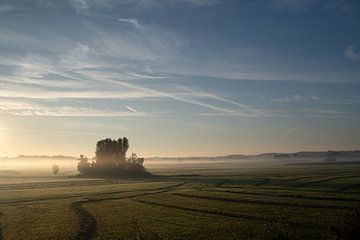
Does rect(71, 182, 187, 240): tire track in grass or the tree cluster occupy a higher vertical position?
the tree cluster

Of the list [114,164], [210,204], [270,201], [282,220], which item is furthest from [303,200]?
[114,164]

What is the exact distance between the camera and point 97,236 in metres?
38.9

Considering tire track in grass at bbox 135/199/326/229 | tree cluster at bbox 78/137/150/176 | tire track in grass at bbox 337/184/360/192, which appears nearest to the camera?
tire track in grass at bbox 135/199/326/229

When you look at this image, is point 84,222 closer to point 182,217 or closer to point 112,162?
point 182,217

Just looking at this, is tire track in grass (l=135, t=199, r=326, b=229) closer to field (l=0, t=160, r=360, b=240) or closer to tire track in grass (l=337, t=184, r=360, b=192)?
field (l=0, t=160, r=360, b=240)

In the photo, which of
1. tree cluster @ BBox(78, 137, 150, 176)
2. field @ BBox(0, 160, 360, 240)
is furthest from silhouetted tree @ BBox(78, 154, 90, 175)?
field @ BBox(0, 160, 360, 240)

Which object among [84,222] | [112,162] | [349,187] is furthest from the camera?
[112,162]

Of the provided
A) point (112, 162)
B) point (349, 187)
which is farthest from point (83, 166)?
point (349, 187)

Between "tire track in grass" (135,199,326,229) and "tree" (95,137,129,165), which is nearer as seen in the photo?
"tire track in grass" (135,199,326,229)

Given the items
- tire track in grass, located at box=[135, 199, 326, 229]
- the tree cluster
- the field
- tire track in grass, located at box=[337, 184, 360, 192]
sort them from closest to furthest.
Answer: the field < tire track in grass, located at box=[135, 199, 326, 229] < tire track in grass, located at box=[337, 184, 360, 192] < the tree cluster

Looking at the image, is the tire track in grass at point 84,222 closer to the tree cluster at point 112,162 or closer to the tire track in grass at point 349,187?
the tire track in grass at point 349,187

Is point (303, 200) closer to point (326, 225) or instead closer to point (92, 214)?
point (326, 225)

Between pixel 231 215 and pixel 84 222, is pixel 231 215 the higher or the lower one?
the lower one

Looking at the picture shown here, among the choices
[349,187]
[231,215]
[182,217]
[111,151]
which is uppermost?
[111,151]
